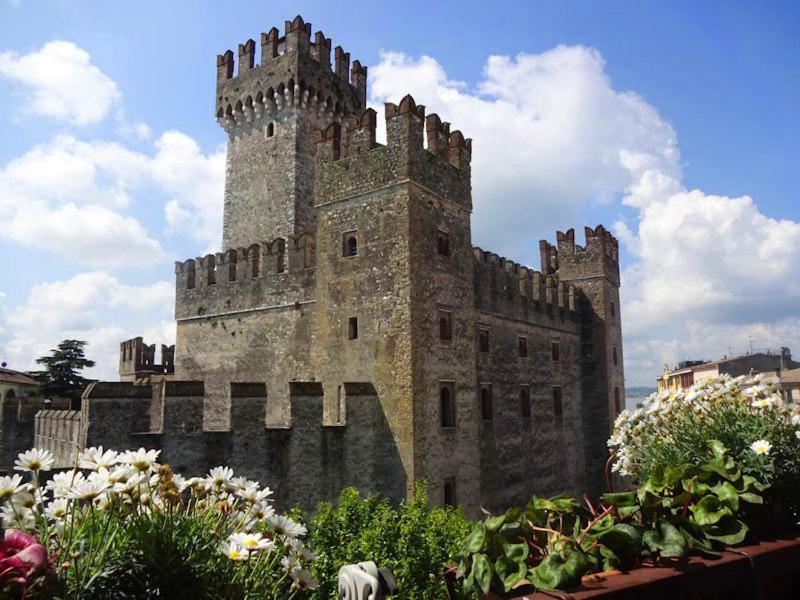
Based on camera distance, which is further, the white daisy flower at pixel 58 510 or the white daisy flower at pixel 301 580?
the white daisy flower at pixel 301 580

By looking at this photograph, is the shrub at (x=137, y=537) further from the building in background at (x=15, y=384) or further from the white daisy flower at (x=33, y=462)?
the building in background at (x=15, y=384)

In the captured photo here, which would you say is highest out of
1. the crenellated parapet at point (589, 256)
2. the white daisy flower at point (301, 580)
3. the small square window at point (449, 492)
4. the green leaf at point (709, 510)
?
the crenellated parapet at point (589, 256)

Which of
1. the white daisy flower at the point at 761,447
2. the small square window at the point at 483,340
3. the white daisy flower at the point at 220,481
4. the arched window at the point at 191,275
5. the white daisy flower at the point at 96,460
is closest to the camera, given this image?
the white daisy flower at the point at 96,460

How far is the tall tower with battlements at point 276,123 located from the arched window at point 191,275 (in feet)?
8.71

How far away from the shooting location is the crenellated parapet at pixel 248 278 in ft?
57.9

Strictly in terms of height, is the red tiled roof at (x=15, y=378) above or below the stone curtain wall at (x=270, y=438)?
above

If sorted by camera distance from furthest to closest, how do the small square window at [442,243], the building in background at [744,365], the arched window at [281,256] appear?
the building in background at [744,365] < the arched window at [281,256] < the small square window at [442,243]

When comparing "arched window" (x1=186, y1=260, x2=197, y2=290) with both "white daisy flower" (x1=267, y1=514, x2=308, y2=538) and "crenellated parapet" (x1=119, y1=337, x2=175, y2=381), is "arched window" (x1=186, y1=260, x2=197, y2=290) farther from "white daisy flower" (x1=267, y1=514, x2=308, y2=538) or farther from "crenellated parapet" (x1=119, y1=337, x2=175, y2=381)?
"white daisy flower" (x1=267, y1=514, x2=308, y2=538)

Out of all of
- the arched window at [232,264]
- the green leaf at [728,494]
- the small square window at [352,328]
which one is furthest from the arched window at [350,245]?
the green leaf at [728,494]

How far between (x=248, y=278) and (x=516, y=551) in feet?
56.3

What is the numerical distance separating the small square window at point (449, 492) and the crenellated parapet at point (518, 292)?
593 centimetres

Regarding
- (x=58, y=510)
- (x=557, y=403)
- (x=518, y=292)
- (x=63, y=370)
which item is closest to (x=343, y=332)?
(x=518, y=292)

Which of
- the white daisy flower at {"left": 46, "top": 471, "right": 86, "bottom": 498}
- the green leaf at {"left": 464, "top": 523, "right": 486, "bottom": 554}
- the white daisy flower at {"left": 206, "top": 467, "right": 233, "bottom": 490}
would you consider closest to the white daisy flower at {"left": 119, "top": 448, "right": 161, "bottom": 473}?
the white daisy flower at {"left": 46, "top": 471, "right": 86, "bottom": 498}

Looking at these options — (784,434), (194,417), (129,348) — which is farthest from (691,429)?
(129,348)
